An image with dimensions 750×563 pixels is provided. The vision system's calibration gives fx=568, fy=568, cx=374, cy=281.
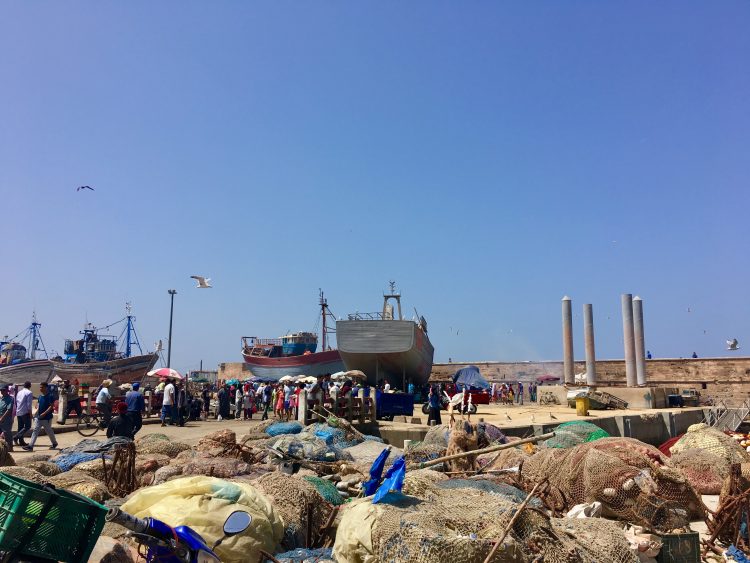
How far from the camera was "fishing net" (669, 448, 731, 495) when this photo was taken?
9.09 meters

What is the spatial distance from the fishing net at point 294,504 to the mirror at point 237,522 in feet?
2.30

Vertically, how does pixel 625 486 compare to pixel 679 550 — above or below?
above

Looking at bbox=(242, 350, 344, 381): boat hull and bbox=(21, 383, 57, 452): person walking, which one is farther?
bbox=(242, 350, 344, 381): boat hull

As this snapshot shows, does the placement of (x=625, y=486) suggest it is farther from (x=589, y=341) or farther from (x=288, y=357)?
(x=288, y=357)

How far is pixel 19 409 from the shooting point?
36.1 feet

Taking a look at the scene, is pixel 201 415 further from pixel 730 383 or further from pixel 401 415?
pixel 730 383

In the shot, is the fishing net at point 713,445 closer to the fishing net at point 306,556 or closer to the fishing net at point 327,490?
the fishing net at point 327,490

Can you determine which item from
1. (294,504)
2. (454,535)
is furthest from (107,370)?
(454,535)

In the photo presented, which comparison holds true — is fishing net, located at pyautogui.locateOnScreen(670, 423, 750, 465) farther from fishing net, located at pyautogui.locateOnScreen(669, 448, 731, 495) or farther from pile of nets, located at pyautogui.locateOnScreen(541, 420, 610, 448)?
pile of nets, located at pyautogui.locateOnScreen(541, 420, 610, 448)

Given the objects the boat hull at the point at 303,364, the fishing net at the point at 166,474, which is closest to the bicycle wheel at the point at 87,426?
the fishing net at the point at 166,474

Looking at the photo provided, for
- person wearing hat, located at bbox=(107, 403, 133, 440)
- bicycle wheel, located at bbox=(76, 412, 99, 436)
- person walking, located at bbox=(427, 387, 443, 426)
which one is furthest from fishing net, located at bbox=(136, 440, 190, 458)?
person walking, located at bbox=(427, 387, 443, 426)

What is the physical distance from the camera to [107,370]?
141 feet

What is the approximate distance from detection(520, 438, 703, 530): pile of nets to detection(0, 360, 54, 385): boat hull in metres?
47.0

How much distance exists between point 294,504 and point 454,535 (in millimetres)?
2033
